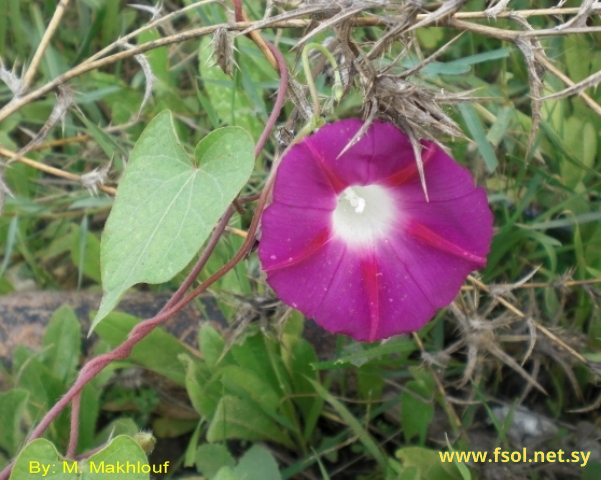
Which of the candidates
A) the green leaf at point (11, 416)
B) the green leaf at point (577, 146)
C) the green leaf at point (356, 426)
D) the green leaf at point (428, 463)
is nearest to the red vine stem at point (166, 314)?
the green leaf at point (11, 416)

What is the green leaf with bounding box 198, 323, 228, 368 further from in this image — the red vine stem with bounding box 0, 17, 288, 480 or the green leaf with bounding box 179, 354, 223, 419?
the red vine stem with bounding box 0, 17, 288, 480

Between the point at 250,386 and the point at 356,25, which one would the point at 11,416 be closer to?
the point at 250,386

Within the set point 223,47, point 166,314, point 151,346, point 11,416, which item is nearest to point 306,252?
point 166,314

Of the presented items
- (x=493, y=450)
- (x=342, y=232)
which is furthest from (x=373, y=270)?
(x=493, y=450)

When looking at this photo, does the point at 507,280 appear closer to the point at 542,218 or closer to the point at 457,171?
the point at 542,218

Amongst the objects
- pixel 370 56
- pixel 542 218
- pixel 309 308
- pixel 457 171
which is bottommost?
pixel 542 218

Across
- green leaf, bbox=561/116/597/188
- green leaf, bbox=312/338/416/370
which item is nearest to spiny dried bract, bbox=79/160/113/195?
green leaf, bbox=312/338/416/370
